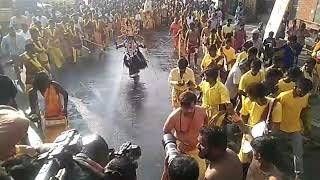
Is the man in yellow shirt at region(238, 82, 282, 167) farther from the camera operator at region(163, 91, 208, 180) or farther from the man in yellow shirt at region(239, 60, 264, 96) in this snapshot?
the man in yellow shirt at region(239, 60, 264, 96)

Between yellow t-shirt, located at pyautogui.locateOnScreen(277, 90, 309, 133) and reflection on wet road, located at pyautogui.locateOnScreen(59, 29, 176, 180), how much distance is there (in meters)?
2.11

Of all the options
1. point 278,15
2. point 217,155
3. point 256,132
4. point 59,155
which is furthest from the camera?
point 278,15

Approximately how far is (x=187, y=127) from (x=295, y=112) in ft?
5.69

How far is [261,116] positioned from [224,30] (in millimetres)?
8451

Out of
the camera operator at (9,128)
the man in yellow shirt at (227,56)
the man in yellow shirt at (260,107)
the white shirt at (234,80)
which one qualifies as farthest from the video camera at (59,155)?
the man in yellow shirt at (227,56)

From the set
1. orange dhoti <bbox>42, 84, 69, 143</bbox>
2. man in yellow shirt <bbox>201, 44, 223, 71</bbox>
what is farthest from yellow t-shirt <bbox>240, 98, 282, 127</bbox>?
man in yellow shirt <bbox>201, 44, 223, 71</bbox>

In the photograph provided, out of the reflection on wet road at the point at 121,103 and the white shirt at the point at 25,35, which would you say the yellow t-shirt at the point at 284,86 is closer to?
the reflection on wet road at the point at 121,103

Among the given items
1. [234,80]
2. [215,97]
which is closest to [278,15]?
[234,80]

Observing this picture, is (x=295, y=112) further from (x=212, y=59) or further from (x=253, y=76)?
(x=212, y=59)

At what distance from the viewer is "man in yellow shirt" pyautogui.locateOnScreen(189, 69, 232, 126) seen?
6469mm

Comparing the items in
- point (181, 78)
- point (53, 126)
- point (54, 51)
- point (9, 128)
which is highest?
point (9, 128)

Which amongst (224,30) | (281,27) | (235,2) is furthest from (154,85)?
(235,2)

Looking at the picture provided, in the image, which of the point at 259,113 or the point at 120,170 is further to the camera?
the point at 259,113

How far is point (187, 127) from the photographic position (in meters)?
5.33
